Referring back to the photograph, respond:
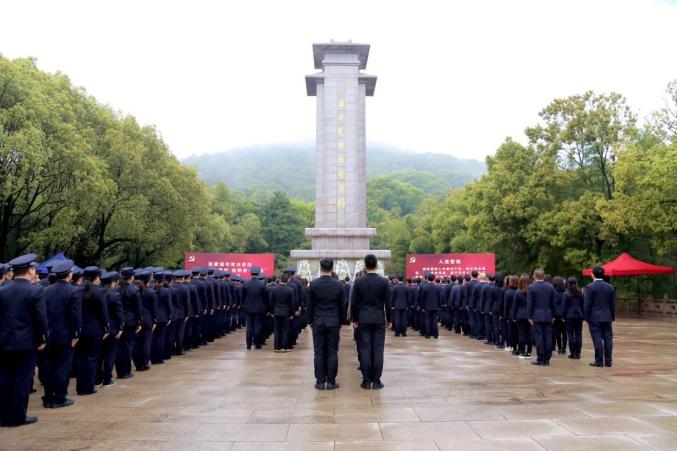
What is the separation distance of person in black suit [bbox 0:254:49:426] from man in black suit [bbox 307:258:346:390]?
128 inches

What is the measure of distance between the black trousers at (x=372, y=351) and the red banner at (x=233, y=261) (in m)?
19.1

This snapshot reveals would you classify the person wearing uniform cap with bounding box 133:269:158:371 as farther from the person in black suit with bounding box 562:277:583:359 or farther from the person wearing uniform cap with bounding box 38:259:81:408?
the person in black suit with bounding box 562:277:583:359

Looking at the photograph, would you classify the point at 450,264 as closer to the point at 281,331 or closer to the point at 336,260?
the point at 336,260

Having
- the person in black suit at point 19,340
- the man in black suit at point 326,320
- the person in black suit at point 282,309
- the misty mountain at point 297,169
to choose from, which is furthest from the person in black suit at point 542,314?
the misty mountain at point 297,169

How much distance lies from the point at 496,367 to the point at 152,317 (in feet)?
18.3

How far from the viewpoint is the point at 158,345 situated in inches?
411

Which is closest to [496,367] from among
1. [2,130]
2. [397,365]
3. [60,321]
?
[397,365]

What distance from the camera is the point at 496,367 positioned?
9727 millimetres

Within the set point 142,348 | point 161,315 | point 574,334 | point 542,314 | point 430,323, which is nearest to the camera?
point 142,348

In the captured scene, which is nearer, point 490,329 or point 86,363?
point 86,363

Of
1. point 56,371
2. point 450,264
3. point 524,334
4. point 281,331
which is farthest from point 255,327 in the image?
point 450,264

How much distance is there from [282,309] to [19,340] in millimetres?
6291

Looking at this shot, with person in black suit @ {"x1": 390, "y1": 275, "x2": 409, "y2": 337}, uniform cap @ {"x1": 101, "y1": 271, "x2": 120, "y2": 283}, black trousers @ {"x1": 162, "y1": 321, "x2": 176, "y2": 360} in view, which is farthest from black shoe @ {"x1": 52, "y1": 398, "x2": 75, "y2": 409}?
person in black suit @ {"x1": 390, "y1": 275, "x2": 409, "y2": 337}

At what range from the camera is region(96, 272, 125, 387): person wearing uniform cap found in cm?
802
